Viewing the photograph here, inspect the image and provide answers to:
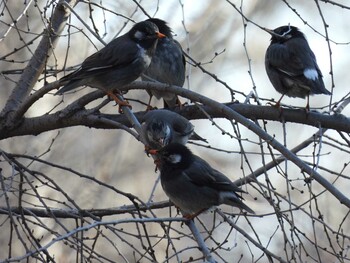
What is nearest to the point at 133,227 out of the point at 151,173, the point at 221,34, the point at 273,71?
the point at 151,173

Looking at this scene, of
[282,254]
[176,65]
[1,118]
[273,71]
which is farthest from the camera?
[282,254]

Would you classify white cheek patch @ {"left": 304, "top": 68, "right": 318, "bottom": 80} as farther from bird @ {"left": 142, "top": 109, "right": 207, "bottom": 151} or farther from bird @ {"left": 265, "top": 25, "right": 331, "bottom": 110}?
bird @ {"left": 142, "top": 109, "right": 207, "bottom": 151}

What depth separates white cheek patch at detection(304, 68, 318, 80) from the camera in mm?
6414

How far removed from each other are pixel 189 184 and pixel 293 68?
181 centimetres

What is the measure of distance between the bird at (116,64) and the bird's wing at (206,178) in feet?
3.41

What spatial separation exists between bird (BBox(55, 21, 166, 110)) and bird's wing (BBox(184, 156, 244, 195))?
1.04 meters

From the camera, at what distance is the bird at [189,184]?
201 inches

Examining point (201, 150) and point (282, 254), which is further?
point (201, 150)

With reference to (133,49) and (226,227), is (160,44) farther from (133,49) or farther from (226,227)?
(226,227)

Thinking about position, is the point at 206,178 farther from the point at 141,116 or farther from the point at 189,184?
the point at 141,116

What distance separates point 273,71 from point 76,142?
14.5 ft

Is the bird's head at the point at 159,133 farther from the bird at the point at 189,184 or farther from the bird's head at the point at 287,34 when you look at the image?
the bird's head at the point at 287,34

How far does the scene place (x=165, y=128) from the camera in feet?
19.4

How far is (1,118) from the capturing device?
6320 millimetres
